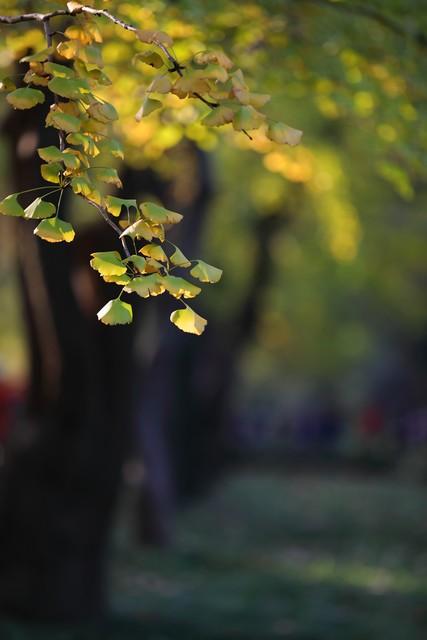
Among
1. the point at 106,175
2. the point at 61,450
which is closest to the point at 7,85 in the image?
the point at 106,175

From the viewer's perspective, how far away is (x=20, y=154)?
8.16 m

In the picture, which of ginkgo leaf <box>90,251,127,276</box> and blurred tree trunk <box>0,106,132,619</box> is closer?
ginkgo leaf <box>90,251,127,276</box>

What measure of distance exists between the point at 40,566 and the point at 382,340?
42.6 m

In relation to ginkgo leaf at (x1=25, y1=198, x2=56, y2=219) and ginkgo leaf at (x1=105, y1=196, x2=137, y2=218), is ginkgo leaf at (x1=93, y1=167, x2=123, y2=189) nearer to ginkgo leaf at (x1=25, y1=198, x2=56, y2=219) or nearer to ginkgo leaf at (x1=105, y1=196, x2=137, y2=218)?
ginkgo leaf at (x1=105, y1=196, x2=137, y2=218)

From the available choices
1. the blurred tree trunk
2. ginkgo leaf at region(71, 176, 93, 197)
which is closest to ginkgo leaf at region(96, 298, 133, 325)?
ginkgo leaf at region(71, 176, 93, 197)

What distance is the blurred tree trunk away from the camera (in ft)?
28.3

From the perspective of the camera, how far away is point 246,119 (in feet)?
10.9

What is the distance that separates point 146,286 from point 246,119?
57 centimetres

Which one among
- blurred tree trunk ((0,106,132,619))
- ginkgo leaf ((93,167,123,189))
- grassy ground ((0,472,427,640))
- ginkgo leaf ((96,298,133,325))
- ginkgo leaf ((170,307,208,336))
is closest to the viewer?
ginkgo leaf ((96,298,133,325))

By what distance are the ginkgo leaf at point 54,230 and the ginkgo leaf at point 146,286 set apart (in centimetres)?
23

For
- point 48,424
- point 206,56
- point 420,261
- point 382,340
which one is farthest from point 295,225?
point 382,340

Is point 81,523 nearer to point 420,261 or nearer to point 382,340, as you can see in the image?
point 420,261

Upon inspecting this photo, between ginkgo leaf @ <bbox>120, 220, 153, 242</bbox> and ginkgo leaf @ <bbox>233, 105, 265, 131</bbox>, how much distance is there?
387mm

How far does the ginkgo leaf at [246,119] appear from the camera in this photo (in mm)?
3332
